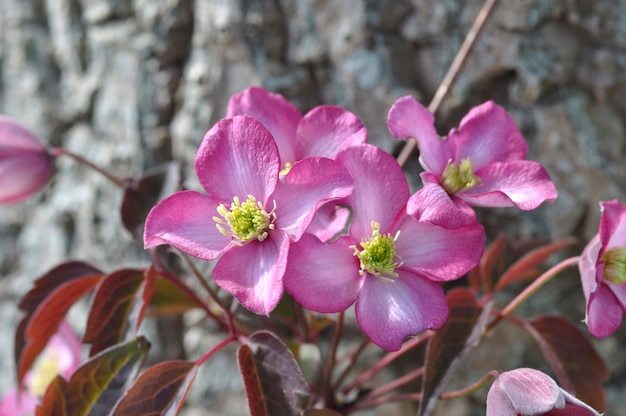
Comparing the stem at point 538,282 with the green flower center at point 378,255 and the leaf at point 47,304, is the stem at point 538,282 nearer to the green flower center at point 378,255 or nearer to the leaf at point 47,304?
the green flower center at point 378,255

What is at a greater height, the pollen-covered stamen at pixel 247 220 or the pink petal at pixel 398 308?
the pollen-covered stamen at pixel 247 220

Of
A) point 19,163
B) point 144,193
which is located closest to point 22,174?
point 19,163

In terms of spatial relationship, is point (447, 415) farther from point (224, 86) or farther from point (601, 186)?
point (224, 86)

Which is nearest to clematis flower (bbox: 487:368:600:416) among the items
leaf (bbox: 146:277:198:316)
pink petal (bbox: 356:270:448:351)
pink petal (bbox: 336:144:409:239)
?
pink petal (bbox: 356:270:448:351)

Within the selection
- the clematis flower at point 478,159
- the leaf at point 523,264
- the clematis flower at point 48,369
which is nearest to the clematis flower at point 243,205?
the clematis flower at point 478,159

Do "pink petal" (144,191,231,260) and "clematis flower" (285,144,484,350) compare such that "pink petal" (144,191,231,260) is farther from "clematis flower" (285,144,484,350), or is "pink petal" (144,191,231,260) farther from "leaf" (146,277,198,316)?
"leaf" (146,277,198,316)

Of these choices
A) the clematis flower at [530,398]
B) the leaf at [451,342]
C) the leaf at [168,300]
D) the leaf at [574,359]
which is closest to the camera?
the clematis flower at [530,398]

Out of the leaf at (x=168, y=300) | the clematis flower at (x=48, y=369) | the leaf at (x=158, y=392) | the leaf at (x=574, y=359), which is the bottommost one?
the clematis flower at (x=48, y=369)
